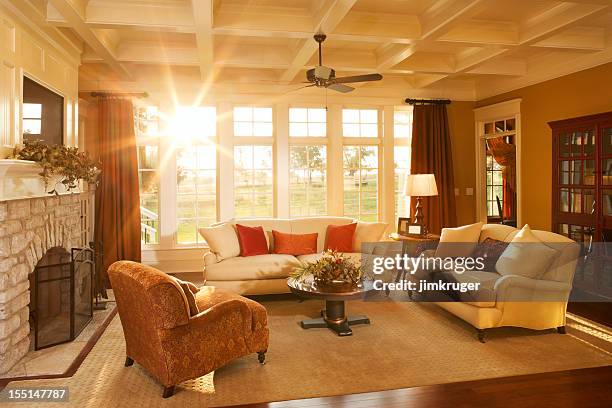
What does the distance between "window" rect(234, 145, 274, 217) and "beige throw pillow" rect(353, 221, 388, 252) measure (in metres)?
1.73

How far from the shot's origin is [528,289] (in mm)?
4031

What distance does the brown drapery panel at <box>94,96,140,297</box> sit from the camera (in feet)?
21.5

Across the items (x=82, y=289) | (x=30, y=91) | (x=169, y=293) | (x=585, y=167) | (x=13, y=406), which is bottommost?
(x=13, y=406)

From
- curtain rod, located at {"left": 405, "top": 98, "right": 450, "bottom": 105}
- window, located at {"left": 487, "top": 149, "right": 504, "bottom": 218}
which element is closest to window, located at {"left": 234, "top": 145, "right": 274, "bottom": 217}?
curtain rod, located at {"left": 405, "top": 98, "right": 450, "bottom": 105}

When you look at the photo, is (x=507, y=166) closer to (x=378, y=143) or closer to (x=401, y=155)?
(x=401, y=155)

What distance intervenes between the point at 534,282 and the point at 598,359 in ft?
2.37

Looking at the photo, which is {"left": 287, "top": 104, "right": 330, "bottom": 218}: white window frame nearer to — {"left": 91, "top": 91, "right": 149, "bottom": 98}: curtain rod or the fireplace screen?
{"left": 91, "top": 91, "right": 149, "bottom": 98}: curtain rod

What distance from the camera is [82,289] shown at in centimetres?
500

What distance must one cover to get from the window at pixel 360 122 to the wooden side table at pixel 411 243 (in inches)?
81.4

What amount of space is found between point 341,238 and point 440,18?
9.31 ft

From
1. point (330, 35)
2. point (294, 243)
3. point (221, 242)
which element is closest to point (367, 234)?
point (294, 243)

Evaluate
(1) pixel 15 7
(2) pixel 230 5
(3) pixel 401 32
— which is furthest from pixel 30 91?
(3) pixel 401 32

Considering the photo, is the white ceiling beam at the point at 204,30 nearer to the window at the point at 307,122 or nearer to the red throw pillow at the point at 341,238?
the window at the point at 307,122

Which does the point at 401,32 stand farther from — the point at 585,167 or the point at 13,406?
the point at 13,406
